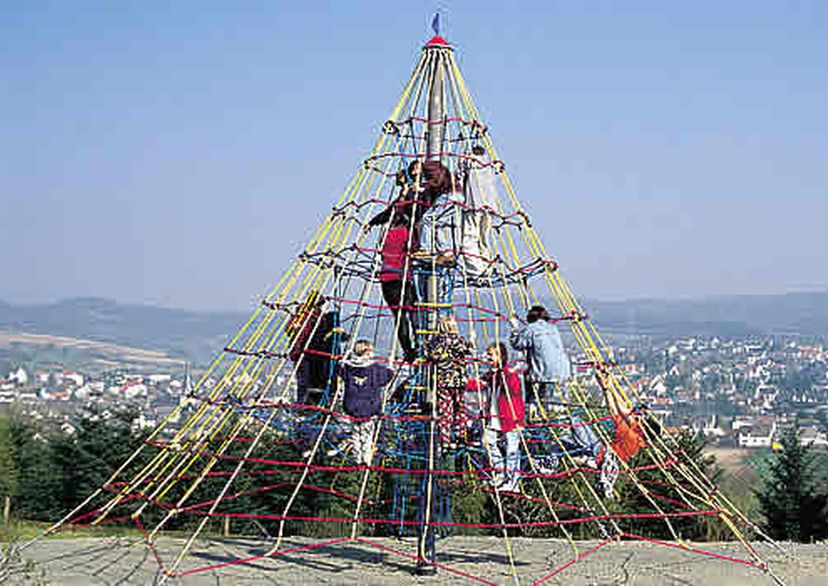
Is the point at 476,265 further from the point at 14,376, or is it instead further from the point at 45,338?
the point at 45,338

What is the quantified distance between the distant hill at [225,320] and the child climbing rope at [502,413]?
6216 centimetres

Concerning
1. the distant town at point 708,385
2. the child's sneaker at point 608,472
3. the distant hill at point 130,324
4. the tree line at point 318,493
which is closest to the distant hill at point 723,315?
the distant town at point 708,385

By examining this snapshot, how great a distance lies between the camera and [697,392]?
65.7 metres

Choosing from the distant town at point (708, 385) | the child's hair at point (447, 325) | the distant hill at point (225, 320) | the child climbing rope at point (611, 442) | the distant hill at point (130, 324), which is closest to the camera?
the child's hair at point (447, 325)

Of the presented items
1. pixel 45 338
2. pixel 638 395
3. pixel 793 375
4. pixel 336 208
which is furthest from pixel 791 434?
pixel 45 338

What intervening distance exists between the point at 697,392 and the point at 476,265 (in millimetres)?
57690

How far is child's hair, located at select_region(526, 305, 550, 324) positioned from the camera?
36.5 feet

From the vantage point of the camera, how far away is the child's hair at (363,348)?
11016mm

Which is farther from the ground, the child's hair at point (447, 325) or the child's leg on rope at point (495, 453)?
the child's hair at point (447, 325)

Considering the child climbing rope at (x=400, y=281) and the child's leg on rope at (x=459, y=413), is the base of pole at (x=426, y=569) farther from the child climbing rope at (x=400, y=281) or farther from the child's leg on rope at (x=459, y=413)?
the child climbing rope at (x=400, y=281)

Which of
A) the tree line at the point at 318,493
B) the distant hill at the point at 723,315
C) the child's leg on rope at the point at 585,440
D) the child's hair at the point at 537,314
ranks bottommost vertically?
the tree line at the point at 318,493

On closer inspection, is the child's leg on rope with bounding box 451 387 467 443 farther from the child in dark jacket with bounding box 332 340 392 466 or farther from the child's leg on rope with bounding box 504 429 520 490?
the child in dark jacket with bounding box 332 340 392 466

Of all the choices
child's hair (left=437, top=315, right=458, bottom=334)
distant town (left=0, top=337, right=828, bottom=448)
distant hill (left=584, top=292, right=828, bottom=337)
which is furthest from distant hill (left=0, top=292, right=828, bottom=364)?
child's hair (left=437, top=315, right=458, bottom=334)

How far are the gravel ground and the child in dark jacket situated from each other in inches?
55.2
